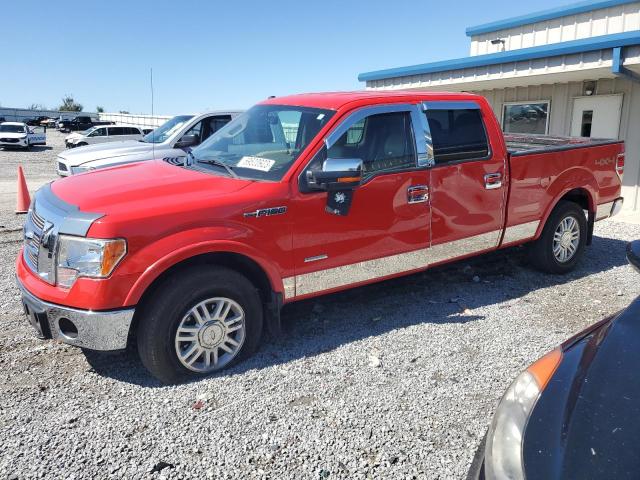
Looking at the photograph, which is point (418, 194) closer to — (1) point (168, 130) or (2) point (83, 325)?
(2) point (83, 325)

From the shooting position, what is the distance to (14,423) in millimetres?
3242

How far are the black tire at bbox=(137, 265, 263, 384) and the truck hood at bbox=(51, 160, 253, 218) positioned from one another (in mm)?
495

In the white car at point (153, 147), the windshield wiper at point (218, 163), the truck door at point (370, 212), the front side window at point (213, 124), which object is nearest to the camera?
the truck door at point (370, 212)

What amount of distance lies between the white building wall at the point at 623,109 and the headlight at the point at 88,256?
930cm

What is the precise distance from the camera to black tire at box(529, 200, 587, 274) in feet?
19.2

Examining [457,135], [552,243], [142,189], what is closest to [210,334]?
[142,189]

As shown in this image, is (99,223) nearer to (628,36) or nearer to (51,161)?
(628,36)

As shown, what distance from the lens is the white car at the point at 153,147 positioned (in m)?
8.98

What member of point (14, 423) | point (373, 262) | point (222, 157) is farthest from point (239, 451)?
point (222, 157)

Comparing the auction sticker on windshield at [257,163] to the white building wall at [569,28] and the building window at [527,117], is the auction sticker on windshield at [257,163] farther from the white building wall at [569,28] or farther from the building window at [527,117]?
the white building wall at [569,28]

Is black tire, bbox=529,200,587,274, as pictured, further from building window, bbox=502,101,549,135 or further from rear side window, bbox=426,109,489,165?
building window, bbox=502,101,549,135

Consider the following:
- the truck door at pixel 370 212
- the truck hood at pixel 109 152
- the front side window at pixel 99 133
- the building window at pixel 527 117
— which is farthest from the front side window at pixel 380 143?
the front side window at pixel 99 133

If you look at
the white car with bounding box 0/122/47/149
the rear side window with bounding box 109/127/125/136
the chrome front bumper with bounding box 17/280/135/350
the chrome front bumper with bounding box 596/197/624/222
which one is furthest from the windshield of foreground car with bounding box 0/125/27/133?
the chrome front bumper with bounding box 596/197/624/222

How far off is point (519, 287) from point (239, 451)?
3.89 m
